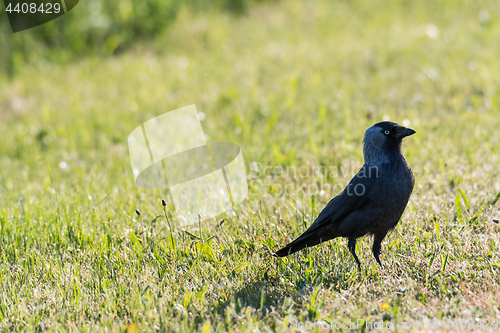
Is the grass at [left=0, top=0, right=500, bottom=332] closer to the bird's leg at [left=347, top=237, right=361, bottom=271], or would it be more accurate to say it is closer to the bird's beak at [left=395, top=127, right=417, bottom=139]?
the bird's leg at [left=347, top=237, right=361, bottom=271]

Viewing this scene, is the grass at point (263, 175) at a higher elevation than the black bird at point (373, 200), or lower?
lower

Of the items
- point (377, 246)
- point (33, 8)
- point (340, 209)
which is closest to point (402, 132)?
point (340, 209)

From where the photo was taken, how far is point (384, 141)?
11.6 feet

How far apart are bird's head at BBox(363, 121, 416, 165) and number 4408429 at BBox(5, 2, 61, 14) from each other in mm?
8091

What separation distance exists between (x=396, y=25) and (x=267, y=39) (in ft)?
8.67

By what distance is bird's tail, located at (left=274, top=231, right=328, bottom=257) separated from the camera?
3.43 meters

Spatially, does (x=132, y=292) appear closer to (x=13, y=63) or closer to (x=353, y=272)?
(x=353, y=272)

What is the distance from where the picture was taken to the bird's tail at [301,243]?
343cm

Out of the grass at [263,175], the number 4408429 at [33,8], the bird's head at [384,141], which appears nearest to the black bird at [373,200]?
the bird's head at [384,141]

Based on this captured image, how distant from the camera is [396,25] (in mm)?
10047

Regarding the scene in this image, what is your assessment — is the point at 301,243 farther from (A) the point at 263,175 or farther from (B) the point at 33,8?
(B) the point at 33,8

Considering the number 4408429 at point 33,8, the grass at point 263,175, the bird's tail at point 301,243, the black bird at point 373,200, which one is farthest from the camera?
the number 4408429 at point 33,8

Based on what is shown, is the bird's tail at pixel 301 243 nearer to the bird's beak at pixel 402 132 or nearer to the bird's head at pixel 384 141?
the bird's head at pixel 384 141

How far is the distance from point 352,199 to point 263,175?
1890mm
